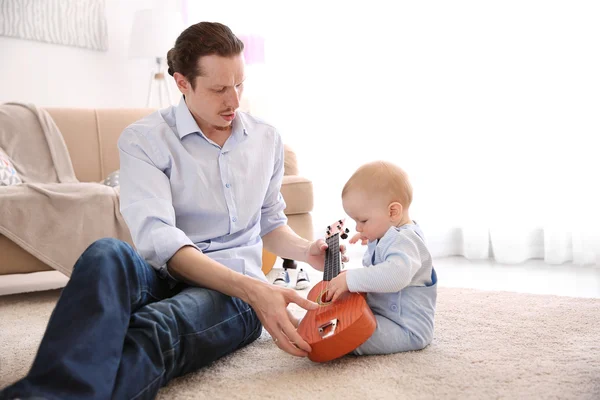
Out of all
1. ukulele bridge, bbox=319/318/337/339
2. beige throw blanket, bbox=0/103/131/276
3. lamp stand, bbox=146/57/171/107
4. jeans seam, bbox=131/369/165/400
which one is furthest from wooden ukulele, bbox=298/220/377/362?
lamp stand, bbox=146/57/171/107

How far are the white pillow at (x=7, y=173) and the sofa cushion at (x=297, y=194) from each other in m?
1.19

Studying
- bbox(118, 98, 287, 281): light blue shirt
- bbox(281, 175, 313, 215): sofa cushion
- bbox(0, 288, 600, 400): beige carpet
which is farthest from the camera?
bbox(281, 175, 313, 215): sofa cushion

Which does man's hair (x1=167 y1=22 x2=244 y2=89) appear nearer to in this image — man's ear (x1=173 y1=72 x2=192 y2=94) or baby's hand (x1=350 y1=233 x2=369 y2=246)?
man's ear (x1=173 y1=72 x2=192 y2=94)

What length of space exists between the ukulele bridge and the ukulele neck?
0.13 m

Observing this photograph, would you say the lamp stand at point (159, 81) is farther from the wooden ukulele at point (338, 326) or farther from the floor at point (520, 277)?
the wooden ukulele at point (338, 326)

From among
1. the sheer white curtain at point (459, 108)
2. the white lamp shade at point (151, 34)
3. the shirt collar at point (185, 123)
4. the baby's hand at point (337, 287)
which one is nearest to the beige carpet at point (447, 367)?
the baby's hand at point (337, 287)

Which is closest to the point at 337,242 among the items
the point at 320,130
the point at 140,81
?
the point at 320,130

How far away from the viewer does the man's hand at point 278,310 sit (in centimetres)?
132

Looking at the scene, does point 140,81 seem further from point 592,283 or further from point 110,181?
point 592,283

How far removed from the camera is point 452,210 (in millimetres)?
3600

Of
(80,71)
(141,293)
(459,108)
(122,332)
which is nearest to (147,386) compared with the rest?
(122,332)

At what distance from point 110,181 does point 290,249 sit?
156 centimetres

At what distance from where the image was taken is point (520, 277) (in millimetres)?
2852

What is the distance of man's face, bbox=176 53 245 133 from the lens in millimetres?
1574
